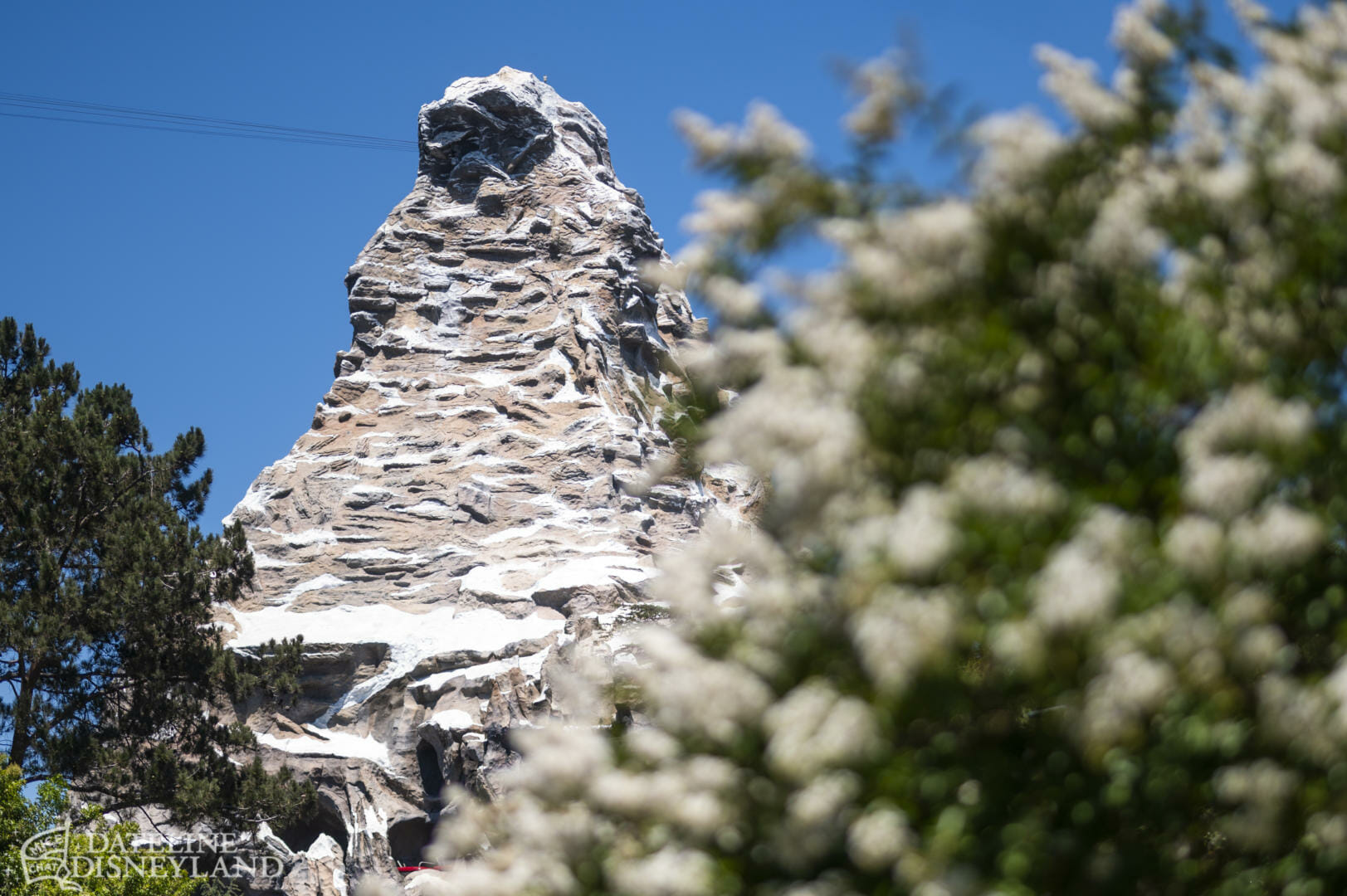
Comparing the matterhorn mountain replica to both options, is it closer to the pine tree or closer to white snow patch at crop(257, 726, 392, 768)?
white snow patch at crop(257, 726, 392, 768)

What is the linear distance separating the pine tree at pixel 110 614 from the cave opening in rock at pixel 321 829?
12447 mm

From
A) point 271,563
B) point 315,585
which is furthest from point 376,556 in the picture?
point 271,563

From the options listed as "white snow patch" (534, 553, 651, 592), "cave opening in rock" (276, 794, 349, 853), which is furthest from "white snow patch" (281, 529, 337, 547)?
"cave opening in rock" (276, 794, 349, 853)

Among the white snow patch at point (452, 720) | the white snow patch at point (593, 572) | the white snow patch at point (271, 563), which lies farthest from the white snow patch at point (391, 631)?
the white snow patch at point (452, 720)

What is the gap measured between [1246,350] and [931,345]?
2.61 ft

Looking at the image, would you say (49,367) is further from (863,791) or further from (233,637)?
(863,791)

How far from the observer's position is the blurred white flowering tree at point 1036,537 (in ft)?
9.40

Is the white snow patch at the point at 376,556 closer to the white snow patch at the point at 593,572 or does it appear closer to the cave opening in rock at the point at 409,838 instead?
the white snow patch at the point at 593,572

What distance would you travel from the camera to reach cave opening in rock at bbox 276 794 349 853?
37.7 m

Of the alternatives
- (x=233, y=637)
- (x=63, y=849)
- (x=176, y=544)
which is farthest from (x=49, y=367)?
(x=233, y=637)

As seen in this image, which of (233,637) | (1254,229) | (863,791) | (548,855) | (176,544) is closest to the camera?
(863,791)

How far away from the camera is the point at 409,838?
38.3 m

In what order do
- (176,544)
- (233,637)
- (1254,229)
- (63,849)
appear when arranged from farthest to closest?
(233,637) < (176,544) < (63,849) < (1254,229)

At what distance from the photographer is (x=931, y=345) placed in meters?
3.24
